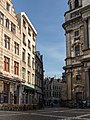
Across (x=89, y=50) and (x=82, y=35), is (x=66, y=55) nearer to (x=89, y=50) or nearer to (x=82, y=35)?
(x=82, y=35)

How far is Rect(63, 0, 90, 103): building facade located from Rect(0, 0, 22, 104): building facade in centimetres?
1137

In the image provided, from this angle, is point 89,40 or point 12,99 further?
point 89,40

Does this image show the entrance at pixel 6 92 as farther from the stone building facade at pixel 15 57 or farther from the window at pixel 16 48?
the window at pixel 16 48

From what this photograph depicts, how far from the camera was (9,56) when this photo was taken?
3838 centimetres

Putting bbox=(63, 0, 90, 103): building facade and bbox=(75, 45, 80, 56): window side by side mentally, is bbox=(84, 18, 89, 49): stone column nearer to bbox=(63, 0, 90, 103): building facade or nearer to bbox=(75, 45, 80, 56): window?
bbox=(63, 0, 90, 103): building facade

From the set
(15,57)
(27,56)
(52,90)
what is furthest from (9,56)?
(52,90)

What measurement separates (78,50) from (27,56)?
9807 millimetres

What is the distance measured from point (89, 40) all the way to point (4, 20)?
51.9 feet

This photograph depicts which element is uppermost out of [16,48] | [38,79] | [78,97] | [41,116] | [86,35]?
[86,35]

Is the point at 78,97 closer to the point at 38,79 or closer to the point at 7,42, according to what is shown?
the point at 38,79

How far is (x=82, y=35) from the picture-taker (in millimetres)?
49250

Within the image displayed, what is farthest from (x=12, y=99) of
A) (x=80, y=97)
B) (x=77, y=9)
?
(x=77, y=9)

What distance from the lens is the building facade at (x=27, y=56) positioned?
45.6 meters

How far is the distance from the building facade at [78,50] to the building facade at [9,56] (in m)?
11.4
